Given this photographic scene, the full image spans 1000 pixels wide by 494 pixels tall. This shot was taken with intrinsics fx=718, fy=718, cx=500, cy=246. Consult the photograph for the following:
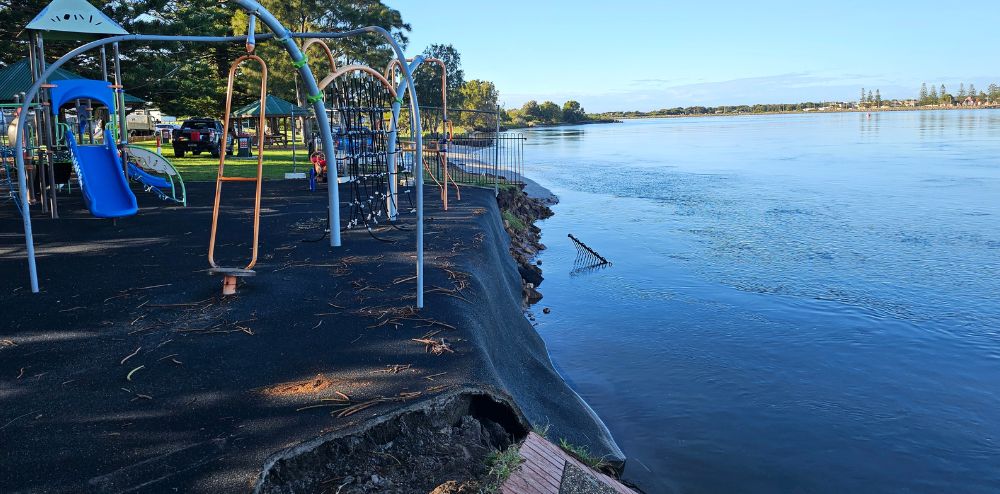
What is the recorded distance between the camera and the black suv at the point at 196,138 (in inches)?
1224

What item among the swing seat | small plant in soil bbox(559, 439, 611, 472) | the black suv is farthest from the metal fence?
the black suv

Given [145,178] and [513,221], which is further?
[513,221]

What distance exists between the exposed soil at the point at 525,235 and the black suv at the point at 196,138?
15.2 m

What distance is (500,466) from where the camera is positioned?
14.3 ft

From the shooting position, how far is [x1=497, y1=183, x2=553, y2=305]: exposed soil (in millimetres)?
13758

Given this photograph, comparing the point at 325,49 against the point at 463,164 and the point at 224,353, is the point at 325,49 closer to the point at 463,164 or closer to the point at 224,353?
the point at 224,353

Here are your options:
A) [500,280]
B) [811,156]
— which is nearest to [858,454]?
[500,280]

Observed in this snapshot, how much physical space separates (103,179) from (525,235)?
994cm

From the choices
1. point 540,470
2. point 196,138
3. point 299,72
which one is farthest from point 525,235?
point 196,138

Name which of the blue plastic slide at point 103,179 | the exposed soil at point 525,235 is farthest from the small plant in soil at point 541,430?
the blue plastic slide at point 103,179

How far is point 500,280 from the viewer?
9742 mm

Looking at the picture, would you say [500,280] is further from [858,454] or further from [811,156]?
[811,156]

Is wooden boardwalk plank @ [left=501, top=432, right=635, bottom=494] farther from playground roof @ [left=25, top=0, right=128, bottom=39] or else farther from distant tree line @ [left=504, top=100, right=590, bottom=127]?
distant tree line @ [left=504, top=100, right=590, bottom=127]

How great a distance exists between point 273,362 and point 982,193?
30.7 meters
